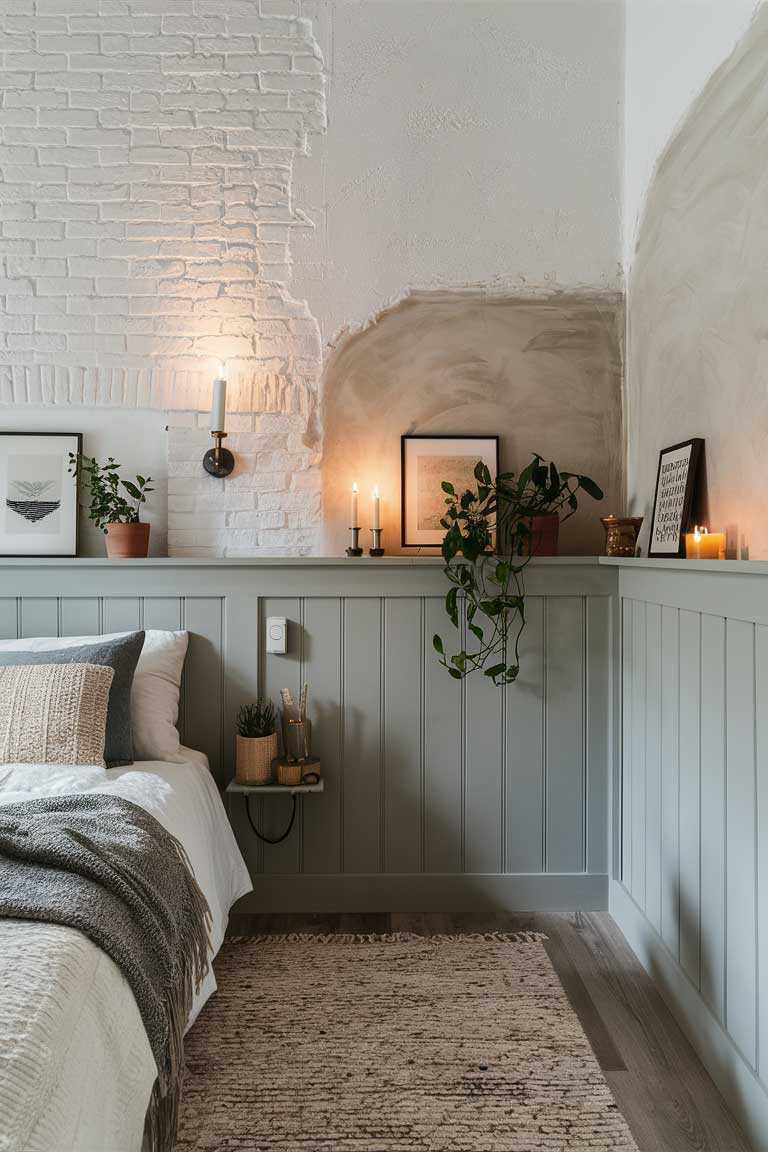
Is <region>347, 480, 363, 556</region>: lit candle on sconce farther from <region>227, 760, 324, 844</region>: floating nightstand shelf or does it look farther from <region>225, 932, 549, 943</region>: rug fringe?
<region>225, 932, 549, 943</region>: rug fringe

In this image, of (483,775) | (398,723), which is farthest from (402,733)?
(483,775)

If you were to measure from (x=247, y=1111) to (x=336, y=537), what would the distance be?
160 cm

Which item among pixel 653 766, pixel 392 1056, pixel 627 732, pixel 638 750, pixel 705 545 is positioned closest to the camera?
pixel 392 1056

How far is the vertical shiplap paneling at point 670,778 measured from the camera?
77.5 inches

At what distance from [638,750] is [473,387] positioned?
4.18ft

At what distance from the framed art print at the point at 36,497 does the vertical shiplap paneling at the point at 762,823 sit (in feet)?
6.85

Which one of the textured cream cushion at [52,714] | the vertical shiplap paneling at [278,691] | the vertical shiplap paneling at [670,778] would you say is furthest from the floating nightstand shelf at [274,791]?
the vertical shiplap paneling at [670,778]

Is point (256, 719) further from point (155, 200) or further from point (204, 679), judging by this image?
point (155, 200)

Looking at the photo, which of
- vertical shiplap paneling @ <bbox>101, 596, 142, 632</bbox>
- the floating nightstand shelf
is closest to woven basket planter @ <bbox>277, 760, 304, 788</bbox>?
the floating nightstand shelf

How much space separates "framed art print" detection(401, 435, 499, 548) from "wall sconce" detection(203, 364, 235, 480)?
586 millimetres

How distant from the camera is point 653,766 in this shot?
2154 mm

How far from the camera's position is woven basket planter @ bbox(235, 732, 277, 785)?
234 centimetres

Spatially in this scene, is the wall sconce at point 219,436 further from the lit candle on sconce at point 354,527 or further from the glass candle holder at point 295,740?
the glass candle holder at point 295,740

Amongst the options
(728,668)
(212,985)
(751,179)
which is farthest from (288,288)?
(212,985)
